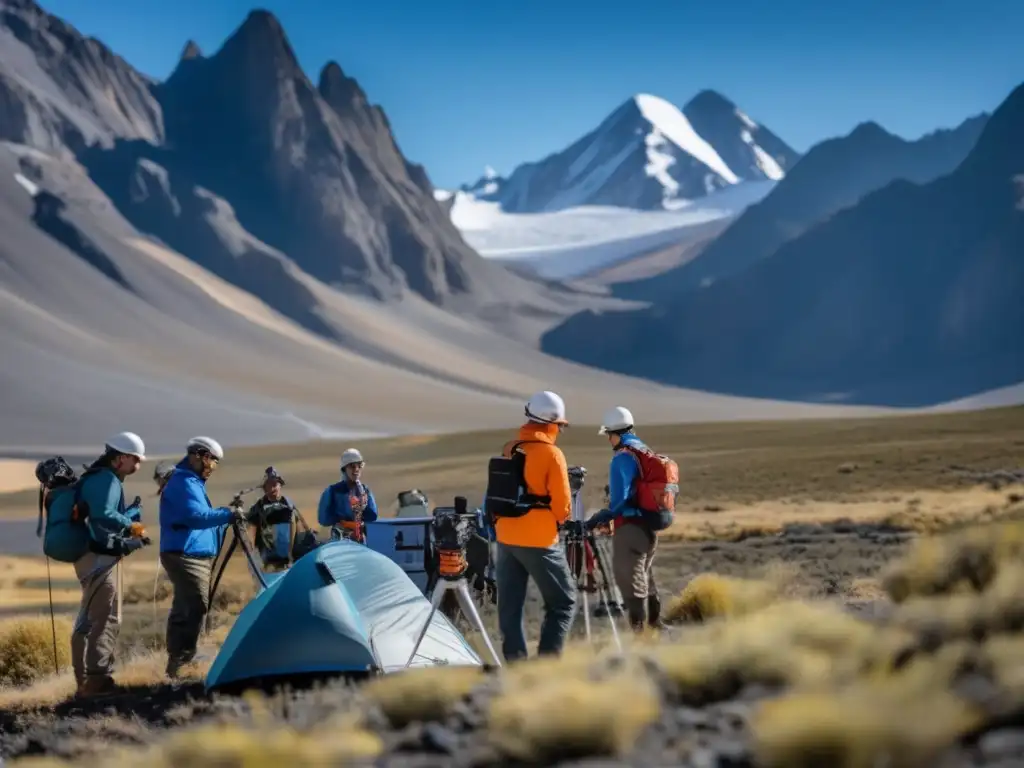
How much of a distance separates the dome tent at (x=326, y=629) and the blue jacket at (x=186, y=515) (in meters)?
0.70

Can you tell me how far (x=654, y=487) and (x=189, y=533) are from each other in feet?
12.7

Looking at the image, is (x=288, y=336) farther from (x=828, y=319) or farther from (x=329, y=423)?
(x=828, y=319)

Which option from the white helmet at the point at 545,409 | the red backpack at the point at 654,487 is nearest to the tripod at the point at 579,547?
the red backpack at the point at 654,487

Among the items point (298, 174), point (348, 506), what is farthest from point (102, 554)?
point (298, 174)

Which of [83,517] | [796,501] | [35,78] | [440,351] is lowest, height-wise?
[796,501]

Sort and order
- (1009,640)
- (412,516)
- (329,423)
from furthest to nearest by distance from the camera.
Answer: (329,423)
(412,516)
(1009,640)

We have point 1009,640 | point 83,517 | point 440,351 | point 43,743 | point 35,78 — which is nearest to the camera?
point 1009,640

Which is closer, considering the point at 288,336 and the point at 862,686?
the point at 862,686

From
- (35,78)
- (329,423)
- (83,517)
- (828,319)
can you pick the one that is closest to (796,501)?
(83,517)

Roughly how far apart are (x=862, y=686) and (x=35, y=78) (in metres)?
187

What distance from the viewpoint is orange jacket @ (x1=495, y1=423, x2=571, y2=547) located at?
8.55 metres

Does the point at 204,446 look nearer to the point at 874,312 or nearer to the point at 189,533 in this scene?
the point at 189,533

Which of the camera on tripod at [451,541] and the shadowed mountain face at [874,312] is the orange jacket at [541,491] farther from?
the shadowed mountain face at [874,312]

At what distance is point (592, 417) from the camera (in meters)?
143
